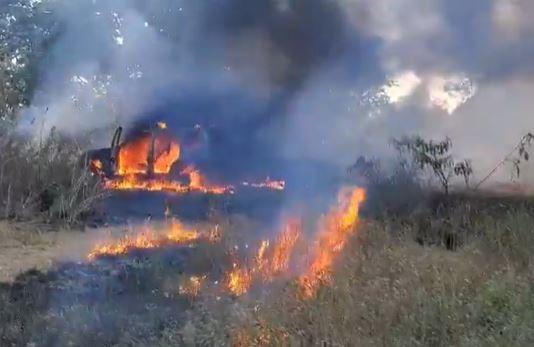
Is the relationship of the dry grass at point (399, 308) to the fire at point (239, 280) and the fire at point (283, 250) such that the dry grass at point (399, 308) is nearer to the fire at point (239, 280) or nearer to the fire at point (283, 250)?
the fire at point (239, 280)

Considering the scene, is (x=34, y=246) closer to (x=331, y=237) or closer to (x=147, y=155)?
(x=147, y=155)

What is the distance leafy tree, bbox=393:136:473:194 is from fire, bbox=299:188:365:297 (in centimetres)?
97

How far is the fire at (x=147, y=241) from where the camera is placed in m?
7.98

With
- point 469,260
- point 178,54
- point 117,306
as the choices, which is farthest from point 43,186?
point 469,260

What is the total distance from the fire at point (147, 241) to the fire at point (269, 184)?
2.01 metres

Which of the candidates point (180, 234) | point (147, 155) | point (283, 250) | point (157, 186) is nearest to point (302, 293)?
point (283, 250)

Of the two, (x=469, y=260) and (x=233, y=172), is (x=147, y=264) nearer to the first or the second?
(x=469, y=260)

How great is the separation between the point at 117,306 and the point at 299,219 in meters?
3.66

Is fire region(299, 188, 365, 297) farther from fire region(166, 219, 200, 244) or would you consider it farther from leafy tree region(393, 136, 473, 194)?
fire region(166, 219, 200, 244)

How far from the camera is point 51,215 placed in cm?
997

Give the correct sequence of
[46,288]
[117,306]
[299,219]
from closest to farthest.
→ 1. [117,306]
2. [46,288]
3. [299,219]

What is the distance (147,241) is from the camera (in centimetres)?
841

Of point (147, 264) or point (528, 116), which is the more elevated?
point (528, 116)

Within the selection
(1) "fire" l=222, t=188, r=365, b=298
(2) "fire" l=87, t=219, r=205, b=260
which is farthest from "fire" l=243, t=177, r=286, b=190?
(2) "fire" l=87, t=219, r=205, b=260
